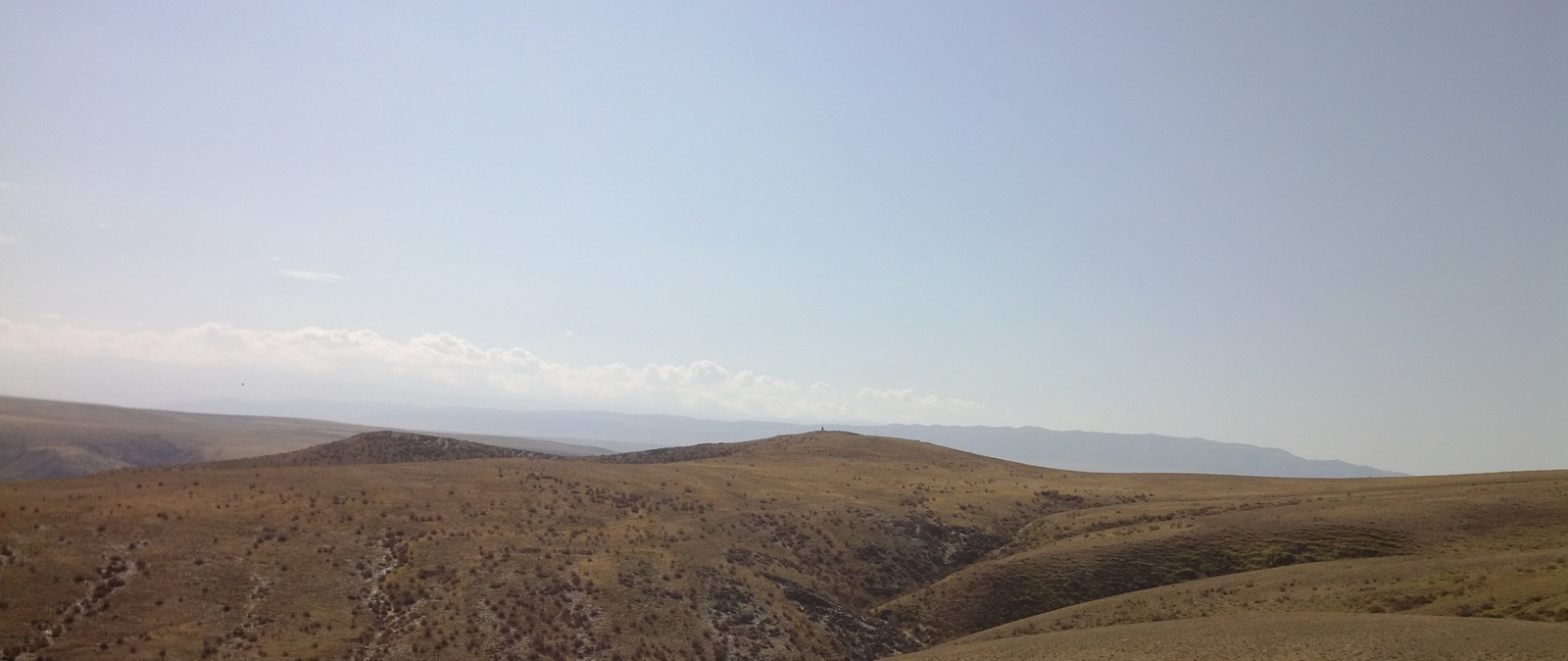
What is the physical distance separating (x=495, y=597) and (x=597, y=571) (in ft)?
19.8

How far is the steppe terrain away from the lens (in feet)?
101

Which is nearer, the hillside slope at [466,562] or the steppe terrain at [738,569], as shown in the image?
the steppe terrain at [738,569]

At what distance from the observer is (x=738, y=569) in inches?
1844

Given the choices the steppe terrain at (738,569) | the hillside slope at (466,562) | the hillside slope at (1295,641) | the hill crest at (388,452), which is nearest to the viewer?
the hillside slope at (1295,641)

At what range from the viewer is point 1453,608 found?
107ft

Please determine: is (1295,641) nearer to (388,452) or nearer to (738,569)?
(738,569)

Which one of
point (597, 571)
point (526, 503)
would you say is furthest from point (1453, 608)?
point (526, 503)

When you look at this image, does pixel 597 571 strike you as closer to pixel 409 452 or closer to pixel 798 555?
pixel 798 555

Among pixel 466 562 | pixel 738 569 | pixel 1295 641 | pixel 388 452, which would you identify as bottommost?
pixel 738 569

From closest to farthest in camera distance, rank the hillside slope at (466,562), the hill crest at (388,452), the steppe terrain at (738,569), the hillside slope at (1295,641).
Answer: the hillside slope at (1295,641) → the steppe terrain at (738,569) → the hillside slope at (466,562) → the hill crest at (388,452)

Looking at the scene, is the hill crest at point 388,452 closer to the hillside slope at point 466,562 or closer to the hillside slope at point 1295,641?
the hillside slope at point 466,562

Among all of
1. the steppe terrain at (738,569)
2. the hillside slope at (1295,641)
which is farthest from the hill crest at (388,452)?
the hillside slope at (1295,641)

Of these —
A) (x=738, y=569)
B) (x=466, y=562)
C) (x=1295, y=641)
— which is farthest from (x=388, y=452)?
Result: (x=1295, y=641)

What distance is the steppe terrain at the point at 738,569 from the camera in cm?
3070
